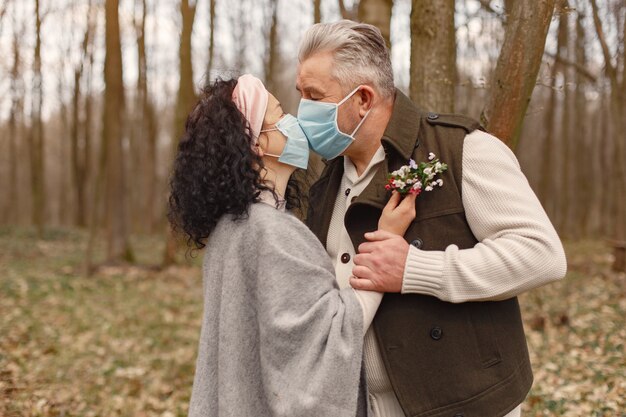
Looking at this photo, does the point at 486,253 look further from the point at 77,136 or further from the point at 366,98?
the point at 77,136

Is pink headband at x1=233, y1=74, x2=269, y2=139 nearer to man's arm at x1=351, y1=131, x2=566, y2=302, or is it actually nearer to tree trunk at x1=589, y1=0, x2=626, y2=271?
man's arm at x1=351, y1=131, x2=566, y2=302

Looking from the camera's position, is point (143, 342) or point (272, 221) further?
point (143, 342)

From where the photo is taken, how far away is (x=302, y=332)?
185cm

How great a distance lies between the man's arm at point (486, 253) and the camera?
190 centimetres

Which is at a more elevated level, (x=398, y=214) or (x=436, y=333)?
(x=398, y=214)

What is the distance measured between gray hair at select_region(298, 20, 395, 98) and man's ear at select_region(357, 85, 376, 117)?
0.03 metres

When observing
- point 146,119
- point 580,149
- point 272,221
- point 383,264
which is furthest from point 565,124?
point 272,221

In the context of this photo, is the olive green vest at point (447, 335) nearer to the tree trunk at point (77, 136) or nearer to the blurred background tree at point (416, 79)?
the blurred background tree at point (416, 79)

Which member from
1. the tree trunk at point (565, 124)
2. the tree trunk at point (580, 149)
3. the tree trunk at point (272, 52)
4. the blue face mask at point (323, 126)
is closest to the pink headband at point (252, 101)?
the blue face mask at point (323, 126)

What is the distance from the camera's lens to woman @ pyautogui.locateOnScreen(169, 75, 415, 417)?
185 centimetres

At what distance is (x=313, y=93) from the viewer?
2277 millimetres

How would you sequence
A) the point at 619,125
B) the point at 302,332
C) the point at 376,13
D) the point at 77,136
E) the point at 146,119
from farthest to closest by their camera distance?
the point at 77,136
the point at 146,119
the point at 619,125
the point at 376,13
the point at 302,332

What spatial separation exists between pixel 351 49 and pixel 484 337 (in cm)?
109

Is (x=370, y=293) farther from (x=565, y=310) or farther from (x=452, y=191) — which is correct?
(x=565, y=310)
